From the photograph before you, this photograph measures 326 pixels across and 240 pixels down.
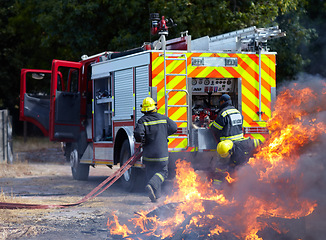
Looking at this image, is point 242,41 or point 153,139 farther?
point 242,41

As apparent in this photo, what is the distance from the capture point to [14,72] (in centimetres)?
3094

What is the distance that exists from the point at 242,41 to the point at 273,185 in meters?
6.48

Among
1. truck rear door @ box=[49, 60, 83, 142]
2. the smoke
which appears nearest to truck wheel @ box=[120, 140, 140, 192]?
truck rear door @ box=[49, 60, 83, 142]

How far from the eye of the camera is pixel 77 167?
1388 centimetres

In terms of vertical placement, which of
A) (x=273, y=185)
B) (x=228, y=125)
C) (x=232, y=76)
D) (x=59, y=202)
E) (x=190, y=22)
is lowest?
(x=59, y=202)

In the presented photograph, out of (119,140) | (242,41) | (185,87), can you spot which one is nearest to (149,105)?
(185,87)

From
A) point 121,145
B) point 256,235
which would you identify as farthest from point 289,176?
point 121,145

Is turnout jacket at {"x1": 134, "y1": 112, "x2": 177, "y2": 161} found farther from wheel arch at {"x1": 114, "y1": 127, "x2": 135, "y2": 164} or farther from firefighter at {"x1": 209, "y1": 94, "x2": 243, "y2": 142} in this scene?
wheel arch at {"x1": 114, "y1": 127, "x2": 135, "y2": 164}

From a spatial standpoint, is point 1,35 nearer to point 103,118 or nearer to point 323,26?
point 323,26

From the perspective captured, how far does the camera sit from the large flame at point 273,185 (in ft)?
16.4

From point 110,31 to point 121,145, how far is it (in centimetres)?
889

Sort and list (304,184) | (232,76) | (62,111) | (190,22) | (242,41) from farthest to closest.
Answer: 1. (190,22)
2. (62,111)
3. (242,41)
4. (232,76)
5. (304,184)

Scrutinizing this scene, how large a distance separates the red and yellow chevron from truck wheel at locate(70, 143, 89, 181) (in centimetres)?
416

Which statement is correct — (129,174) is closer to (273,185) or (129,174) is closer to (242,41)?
(242,41)
